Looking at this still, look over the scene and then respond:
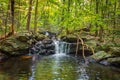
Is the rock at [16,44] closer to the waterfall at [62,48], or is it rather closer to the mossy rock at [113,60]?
the waterfall at [62,48]

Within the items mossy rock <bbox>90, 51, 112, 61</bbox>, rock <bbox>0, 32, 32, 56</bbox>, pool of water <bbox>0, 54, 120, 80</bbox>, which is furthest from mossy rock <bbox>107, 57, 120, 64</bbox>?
rock <bbox>0, 32, 32, 56</bbox>

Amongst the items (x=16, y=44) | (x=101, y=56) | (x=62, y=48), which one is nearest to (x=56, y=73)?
(x=101, y=56)

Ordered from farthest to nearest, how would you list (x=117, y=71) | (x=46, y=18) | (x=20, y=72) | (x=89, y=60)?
1. (x=46, y=18)
2. (x=89, y=60)
3. (x=117, y=71)
4. (x=20, y=72)

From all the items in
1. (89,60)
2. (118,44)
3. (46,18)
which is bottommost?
(89,60)

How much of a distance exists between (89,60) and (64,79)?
918 centimetres

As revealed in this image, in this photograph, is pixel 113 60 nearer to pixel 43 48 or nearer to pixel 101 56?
pixel 101 56

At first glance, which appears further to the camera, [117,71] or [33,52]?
[33,52]

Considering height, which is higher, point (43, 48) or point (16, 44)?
point (16, 44)

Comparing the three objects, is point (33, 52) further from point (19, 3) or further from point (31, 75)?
point (31, 75)

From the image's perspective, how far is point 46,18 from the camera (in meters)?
43.7

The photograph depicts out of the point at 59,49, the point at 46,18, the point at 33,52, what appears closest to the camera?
the point at 33,52

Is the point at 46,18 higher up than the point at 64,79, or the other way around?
the point at 46,18

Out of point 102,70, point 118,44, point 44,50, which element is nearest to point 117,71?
point 102,70

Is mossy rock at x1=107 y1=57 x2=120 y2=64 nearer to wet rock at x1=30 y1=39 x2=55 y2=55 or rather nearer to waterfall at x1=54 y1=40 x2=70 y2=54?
waterfall at x1=54 y1=40 x2=70 y2=54
